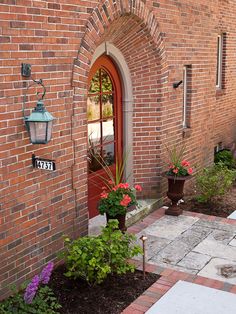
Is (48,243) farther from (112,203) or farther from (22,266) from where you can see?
(112,203)

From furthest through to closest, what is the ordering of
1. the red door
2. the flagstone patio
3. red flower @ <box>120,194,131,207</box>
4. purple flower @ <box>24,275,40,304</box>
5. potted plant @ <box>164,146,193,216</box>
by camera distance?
potted plant @ <box>164,146,193,216</box>
the red door
red flower @ <box>120,194,131,207</box>
the flagstone patio
purple flower @ <box>24,275,40,304</box>

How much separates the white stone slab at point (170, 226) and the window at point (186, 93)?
2.18 meters

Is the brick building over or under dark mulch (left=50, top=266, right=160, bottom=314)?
over

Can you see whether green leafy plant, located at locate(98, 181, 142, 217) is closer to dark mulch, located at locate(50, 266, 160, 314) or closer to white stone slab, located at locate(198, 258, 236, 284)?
dark mulch, located at locate(50, 266, 160, 314)

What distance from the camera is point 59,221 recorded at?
5344mm

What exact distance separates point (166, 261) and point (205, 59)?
480 centimetres

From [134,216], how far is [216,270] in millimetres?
1861

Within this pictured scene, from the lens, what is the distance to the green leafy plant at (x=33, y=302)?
4133 mm

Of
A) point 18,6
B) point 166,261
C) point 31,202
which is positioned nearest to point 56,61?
point 18,6

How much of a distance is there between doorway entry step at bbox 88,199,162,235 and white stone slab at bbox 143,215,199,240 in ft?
0.94

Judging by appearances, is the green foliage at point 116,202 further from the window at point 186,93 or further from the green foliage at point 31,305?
the window at point 186,93

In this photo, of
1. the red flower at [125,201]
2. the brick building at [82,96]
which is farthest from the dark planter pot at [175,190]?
the red flower at [125,201]

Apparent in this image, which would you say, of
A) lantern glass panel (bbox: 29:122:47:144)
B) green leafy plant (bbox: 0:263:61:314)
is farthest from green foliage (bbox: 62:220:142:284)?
lantern glass panel (bbox: 29:122:47:144)

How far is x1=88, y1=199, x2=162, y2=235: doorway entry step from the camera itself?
649 centimetres
